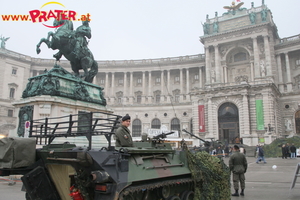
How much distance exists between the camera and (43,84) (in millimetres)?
11750

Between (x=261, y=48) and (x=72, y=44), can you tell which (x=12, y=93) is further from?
(x=261, y=48)

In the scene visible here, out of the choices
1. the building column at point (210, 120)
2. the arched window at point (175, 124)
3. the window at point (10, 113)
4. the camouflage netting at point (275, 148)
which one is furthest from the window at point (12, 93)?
the camouflage netting at point (275, 148)

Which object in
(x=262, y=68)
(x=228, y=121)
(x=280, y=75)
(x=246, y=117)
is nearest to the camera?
(x=246, y=117)

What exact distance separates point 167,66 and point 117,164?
175ft

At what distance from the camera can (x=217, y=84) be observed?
42.2m

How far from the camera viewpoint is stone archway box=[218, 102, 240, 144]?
130 feet

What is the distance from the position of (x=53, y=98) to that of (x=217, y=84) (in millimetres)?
33986

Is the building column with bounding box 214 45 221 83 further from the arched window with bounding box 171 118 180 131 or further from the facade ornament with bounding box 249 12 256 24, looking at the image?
the arched window with bounding box 171 118 180 131

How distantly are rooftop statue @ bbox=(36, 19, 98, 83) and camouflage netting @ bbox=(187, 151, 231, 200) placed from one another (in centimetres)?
933

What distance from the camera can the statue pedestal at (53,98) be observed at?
37.6 ft

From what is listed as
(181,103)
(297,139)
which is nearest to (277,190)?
(297,139)

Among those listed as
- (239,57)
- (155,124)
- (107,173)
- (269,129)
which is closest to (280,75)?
(239,57)

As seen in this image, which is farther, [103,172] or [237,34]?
[237,34]

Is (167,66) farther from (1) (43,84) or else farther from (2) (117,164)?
(2) (117,164)
